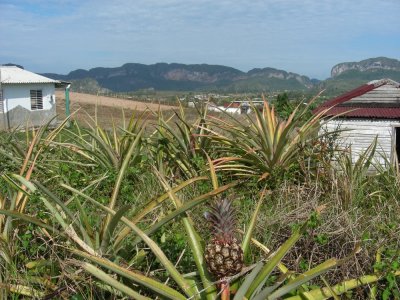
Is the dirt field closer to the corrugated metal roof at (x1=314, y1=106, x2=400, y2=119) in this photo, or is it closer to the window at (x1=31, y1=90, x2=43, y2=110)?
the window at (x1=31, y1=90, x2=43, y2=110)

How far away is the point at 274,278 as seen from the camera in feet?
10.1

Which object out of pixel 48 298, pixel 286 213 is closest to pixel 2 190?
Answer: pixel 48 298

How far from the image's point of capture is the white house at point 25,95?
100 feet

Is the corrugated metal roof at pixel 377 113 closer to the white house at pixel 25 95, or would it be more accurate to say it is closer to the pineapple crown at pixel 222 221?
the pineapple crown at pixel 222 221

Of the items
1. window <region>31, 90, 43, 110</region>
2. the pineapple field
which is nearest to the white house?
window <region>31, 90, 43, 110</region>

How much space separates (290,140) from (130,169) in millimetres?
1809

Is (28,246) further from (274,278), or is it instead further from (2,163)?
(2,163)

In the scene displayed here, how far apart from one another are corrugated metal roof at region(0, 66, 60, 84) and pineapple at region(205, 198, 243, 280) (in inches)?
1163

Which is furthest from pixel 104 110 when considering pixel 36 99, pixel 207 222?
pixel 207 222

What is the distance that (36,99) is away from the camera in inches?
1297

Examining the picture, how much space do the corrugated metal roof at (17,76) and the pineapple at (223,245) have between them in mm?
29544

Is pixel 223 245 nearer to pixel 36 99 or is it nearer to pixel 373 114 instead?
pixel 373 114

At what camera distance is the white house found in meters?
30.5

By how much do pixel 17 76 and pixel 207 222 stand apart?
31.5 metres
